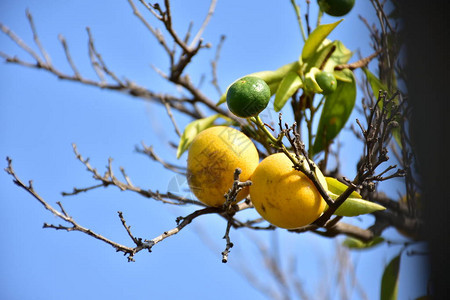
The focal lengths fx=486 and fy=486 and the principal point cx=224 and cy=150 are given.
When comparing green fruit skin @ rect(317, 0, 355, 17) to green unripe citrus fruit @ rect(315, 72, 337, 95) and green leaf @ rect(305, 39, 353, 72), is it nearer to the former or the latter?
green leaf @ rect(305, 39, 353, 72)

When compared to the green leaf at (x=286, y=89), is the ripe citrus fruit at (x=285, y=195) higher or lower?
lower

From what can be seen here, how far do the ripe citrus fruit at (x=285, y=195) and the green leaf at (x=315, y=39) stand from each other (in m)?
0.41

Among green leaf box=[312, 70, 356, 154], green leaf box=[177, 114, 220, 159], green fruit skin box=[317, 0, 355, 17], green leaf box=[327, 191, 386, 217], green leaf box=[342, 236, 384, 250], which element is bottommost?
green leaf box=[327, 191, 386, 217]

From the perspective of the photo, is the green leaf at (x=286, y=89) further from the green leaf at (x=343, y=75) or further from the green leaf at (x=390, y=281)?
the green leaf at (x=390, y=281)

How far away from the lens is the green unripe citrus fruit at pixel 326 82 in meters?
1.25

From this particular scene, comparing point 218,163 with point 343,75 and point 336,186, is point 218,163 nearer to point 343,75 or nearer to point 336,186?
point 336,186

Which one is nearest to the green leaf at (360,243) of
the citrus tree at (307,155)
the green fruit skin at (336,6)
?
the citrus tree at (307,155)

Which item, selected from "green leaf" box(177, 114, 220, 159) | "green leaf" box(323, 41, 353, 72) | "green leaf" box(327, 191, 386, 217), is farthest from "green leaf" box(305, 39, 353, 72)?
"green leaf" box(327, 191, 386, 217)

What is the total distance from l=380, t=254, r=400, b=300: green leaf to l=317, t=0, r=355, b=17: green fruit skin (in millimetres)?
697

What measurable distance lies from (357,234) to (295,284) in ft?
5.07

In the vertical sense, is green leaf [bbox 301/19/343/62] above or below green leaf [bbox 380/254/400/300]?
above

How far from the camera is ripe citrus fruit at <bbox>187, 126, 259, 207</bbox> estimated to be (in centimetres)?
114

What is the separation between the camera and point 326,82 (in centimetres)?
125

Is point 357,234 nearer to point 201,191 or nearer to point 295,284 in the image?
point 201,191
